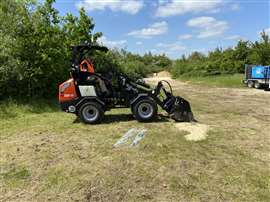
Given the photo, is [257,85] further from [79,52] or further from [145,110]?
[79,52]

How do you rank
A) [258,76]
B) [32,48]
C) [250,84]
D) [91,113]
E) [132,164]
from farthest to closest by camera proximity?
1. [250,84]
2. [258,76]
3. [32,48]
4. [91,113]
5. [132,164]

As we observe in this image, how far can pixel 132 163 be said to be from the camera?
4.23 meters

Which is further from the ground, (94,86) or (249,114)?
(94,86)

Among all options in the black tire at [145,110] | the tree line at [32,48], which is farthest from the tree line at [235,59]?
the black tire at [145,110]

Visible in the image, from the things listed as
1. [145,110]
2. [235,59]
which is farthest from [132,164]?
[235,59]

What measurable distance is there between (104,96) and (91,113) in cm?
→ 55

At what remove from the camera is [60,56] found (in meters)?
9.88

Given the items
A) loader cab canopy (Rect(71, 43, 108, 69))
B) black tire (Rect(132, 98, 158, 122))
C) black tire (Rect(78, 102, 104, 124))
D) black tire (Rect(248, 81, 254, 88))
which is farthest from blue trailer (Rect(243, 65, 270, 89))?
black tire (Rect(78, 102, 104, 124))

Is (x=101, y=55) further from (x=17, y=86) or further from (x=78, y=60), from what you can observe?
(x=78, y=60)

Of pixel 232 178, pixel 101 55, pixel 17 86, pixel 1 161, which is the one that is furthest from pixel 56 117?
pixel 101 55

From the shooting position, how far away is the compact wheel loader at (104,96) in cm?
677

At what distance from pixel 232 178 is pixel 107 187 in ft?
5.48

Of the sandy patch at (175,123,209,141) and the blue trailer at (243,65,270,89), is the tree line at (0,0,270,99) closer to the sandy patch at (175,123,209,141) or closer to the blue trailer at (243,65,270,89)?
the sandy patch at (175,123,209,141)

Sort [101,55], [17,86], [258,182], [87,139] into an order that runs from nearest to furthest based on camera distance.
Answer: [258,182] → [87,139] → [17,86] → [101,55]
